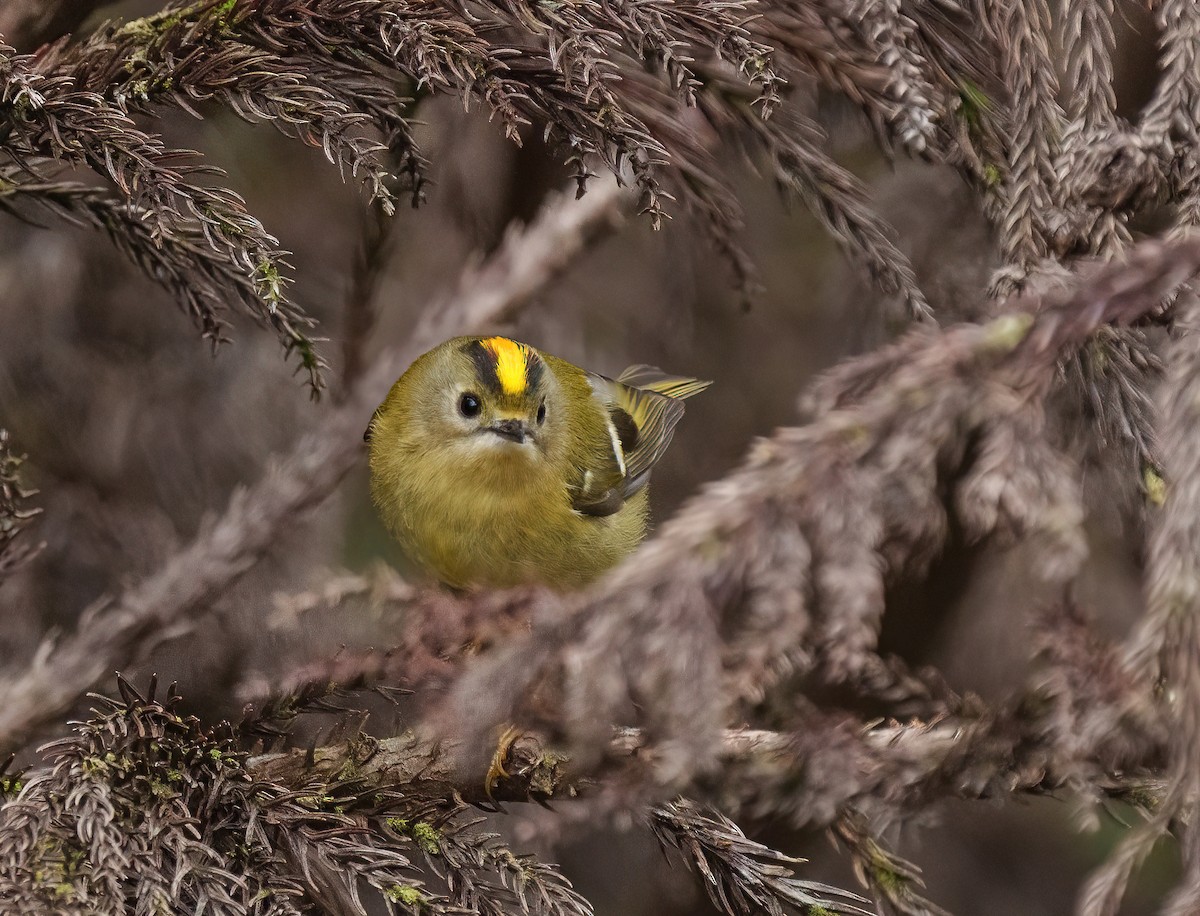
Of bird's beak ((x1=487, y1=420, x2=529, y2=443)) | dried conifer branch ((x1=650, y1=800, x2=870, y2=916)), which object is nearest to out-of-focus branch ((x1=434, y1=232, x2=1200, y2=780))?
dried conifer branch ((x1=650, y1=800, x2=870, y2=916))

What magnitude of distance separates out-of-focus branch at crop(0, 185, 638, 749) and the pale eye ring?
259 millimetres

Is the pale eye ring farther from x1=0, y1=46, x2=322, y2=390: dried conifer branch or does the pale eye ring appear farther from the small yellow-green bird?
x1=0, y1=46, x2=322, y2=390: dried conifer branch

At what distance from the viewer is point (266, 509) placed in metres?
2.41

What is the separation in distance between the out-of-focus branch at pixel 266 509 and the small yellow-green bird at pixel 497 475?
0.33 ft

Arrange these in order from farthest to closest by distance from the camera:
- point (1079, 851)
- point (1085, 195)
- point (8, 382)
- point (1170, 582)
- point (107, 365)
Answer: point (1079, 851)
point (107, 365)
point (8, 382)
point (1085, 195)
point (1170, 582)

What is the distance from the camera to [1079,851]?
369 cm

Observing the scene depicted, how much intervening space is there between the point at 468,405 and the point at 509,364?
0.15 metres

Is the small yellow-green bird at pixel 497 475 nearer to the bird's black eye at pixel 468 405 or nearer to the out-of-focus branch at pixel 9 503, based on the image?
the bird's black eye at pixel 468 405

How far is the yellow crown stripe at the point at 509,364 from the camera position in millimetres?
2807

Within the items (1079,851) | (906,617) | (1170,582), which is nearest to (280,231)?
(906,617)

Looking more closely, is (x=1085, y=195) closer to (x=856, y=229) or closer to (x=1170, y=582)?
(x=856, y=229)

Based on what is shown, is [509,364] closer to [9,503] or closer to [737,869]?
[9,503]

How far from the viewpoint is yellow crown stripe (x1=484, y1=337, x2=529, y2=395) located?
2.81 metres

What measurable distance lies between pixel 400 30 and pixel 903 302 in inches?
36.7
